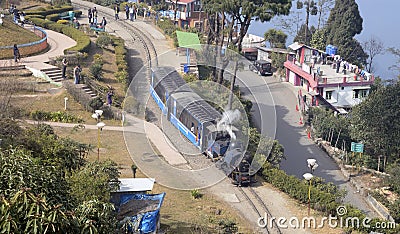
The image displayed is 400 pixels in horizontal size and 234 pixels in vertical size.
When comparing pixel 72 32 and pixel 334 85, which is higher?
pixel 72 32

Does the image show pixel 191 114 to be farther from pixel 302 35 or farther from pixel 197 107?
pixel 302 35

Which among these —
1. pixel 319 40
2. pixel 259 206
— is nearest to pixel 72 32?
pixel 259 206

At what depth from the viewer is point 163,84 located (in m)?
30.6

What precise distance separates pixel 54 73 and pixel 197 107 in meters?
10.9

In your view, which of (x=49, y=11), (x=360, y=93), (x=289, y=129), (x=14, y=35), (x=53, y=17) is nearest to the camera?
(x=14, y=35)

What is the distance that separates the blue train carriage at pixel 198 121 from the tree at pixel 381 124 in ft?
35.1

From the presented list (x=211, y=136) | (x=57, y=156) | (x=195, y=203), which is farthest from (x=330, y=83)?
(x=57, y=156)

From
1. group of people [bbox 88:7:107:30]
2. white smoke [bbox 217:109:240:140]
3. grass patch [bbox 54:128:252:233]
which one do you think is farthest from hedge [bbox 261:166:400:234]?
group of people [bbox 88:7:107:30]

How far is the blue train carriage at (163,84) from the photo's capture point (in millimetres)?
29688

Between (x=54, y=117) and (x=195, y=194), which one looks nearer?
(x=195, y=194)

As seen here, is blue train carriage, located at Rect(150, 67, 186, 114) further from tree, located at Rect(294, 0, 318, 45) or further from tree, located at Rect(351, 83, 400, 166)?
tree, located at Rect(294, 0, 318, 45)

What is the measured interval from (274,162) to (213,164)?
3902 millimetres

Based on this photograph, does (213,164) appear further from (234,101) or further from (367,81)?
(367,81)

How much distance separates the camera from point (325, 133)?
3731cm
